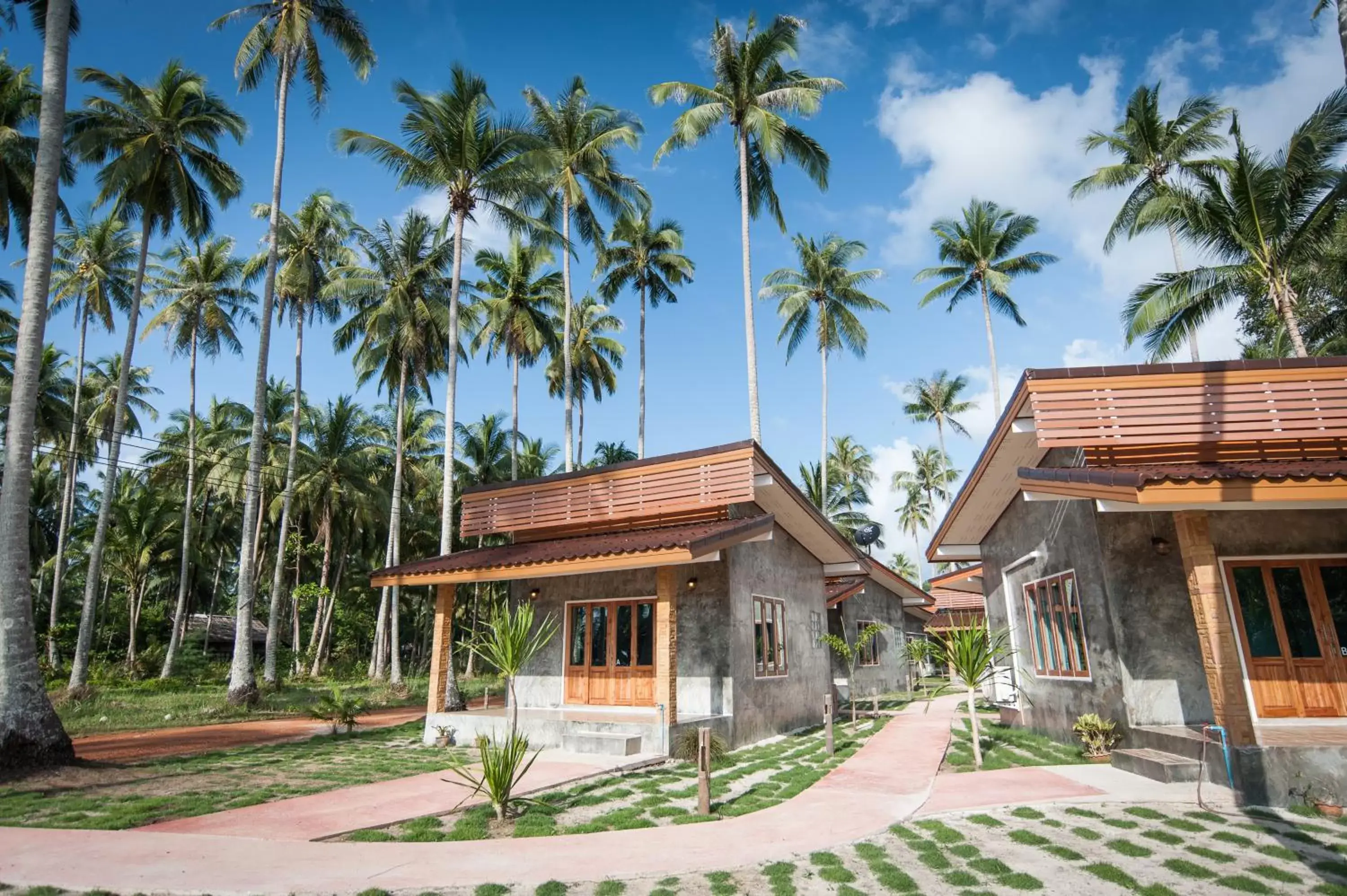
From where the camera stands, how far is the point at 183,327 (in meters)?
27.3

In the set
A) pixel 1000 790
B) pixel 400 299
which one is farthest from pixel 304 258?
pixel 1000 790

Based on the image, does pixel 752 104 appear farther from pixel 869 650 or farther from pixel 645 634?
pixel 869 650

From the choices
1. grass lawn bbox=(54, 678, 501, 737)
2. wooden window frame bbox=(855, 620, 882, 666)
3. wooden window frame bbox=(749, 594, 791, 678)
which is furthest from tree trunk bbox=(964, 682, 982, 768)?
wooden window frame bbox=(855, 620, 882, 666)

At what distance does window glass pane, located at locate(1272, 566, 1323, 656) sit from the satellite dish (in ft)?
89.7

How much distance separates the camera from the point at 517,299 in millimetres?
26609

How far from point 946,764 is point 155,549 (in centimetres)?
3813

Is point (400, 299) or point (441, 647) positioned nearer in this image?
point (441, 647)

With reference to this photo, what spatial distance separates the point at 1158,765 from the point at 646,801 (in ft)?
18.8

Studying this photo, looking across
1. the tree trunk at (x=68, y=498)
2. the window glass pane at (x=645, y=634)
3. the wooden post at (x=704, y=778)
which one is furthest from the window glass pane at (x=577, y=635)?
the tree trunk at (x=68, y=498)

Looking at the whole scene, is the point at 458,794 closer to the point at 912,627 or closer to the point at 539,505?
the point at 539,505

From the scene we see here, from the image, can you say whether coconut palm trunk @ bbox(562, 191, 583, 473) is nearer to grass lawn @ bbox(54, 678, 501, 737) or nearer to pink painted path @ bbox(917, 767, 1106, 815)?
grass lawn @ bbox(54, 678, 501, 737)

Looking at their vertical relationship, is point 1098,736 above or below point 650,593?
below

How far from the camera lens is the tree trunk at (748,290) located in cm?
1908

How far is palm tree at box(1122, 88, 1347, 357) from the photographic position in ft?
48.6
